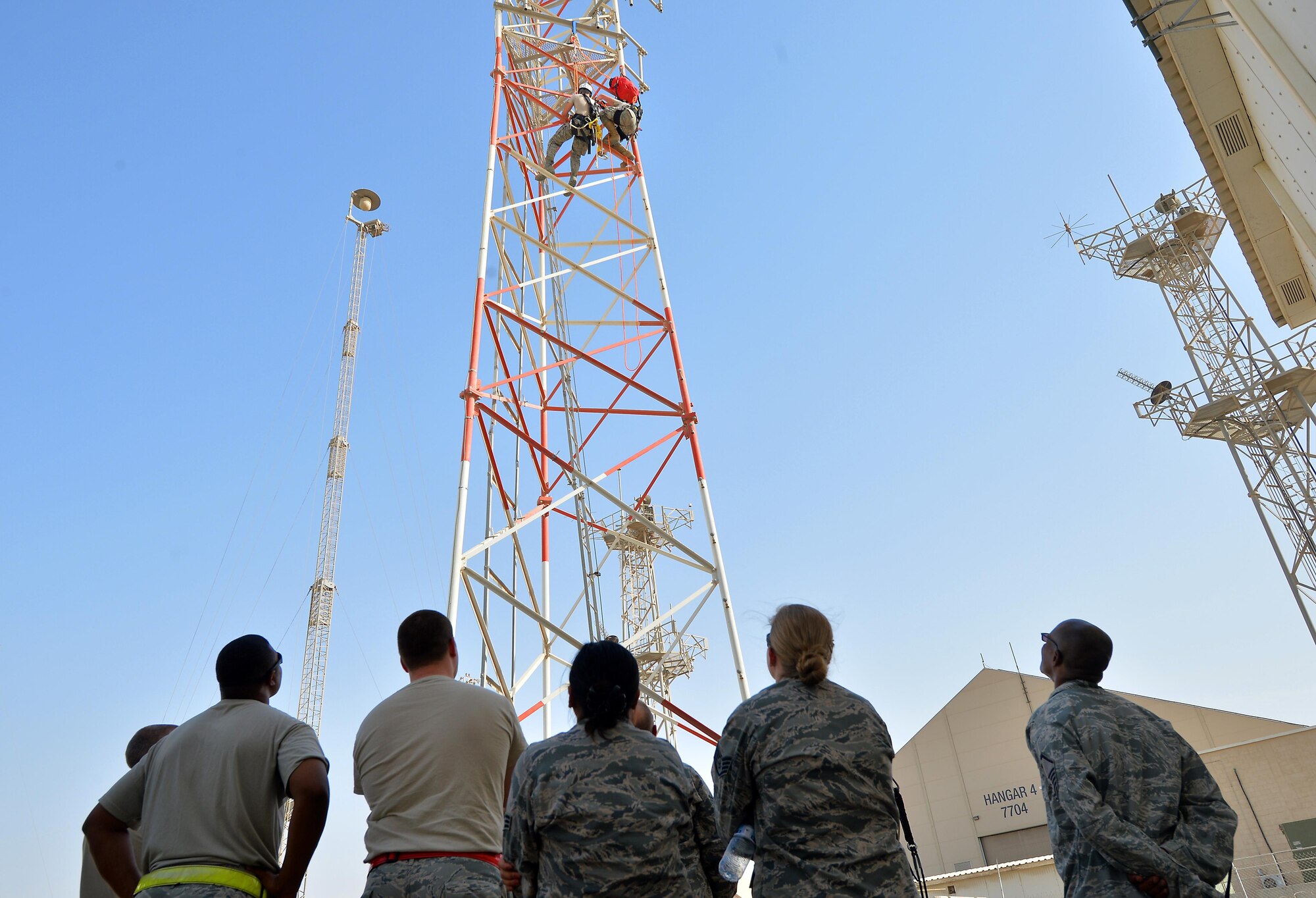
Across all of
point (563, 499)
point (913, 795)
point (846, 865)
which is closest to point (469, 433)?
point (563, 499)

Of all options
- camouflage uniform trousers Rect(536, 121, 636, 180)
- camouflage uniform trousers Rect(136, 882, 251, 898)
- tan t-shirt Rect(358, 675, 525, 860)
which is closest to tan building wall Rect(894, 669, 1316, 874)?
camouflage uniform trousers Rect(536, 121, 636, 180)

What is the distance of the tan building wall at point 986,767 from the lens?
93.7 feet

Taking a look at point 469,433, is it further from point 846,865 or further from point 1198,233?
point 1198,233

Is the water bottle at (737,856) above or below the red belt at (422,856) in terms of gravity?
below

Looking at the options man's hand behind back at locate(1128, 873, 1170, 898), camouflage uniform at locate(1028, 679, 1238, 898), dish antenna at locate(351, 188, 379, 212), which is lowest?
man's hand behind back at locate(1128, 873, 1170, 898)

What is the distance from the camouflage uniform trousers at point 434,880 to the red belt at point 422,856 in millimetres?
11

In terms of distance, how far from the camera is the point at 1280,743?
2272cm

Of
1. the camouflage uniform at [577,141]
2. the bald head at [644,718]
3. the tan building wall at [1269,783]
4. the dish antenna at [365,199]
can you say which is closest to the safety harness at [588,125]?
the camouflage uniform at [577,141]

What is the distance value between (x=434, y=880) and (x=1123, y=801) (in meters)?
2.61

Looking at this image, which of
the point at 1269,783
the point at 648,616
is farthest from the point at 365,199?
the point at 1269,783

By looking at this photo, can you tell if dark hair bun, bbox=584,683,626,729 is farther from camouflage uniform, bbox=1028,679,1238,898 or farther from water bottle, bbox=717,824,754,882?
camouflage uniform, bbox=1028,679,1238,898

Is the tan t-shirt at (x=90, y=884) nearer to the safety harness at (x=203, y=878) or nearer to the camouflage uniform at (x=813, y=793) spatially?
the safety harness at (x=203, y=878)

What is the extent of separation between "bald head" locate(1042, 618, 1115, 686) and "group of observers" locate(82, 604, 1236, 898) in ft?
1.66

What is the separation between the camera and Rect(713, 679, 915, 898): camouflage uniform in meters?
2.67
